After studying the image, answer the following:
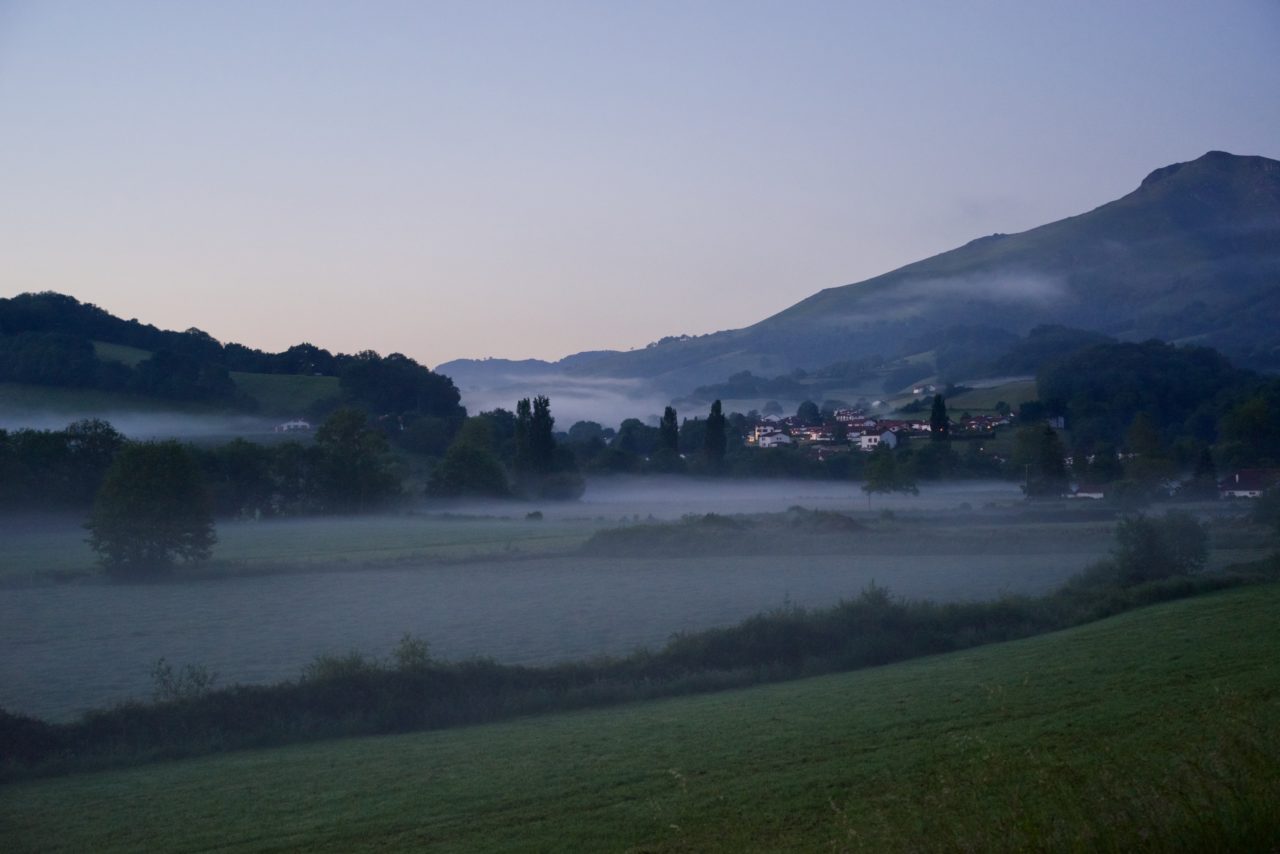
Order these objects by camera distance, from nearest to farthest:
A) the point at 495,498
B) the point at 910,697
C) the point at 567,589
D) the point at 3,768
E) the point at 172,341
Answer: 1. the point at 3,768
2. the point at 910,697
3. the point at 567,589
4. the point at 495,498
5. the point at 172,341

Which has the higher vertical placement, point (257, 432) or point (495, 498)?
point (257, 432)

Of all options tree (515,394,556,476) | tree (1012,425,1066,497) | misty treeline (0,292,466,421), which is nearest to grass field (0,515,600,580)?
tree (515,394,556,476)

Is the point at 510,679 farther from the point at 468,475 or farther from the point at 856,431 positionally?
the point at 856,431

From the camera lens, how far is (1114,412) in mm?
74812

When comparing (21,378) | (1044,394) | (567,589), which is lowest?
(567,589)

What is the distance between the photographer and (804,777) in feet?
38.9

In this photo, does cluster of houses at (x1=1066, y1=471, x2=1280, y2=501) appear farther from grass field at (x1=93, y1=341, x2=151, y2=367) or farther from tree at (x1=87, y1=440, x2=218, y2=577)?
grass field at (x1=93, y1=341, x2=151, y2=367)

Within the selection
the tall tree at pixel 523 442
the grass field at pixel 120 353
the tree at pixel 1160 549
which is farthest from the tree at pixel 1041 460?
the grass field at pixel 120 353

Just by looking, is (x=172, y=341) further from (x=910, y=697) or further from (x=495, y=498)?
(x=910, y=697)

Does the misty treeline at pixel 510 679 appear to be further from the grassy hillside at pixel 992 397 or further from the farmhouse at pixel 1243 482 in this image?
the grassy hillside at pixel 992 397

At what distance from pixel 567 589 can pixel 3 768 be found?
2231cm

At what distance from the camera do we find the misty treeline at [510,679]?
1702 centimetres

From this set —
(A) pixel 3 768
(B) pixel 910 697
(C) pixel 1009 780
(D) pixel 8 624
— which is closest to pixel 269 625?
(D) pixel 8 624

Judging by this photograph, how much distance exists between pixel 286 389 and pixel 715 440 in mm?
47349
